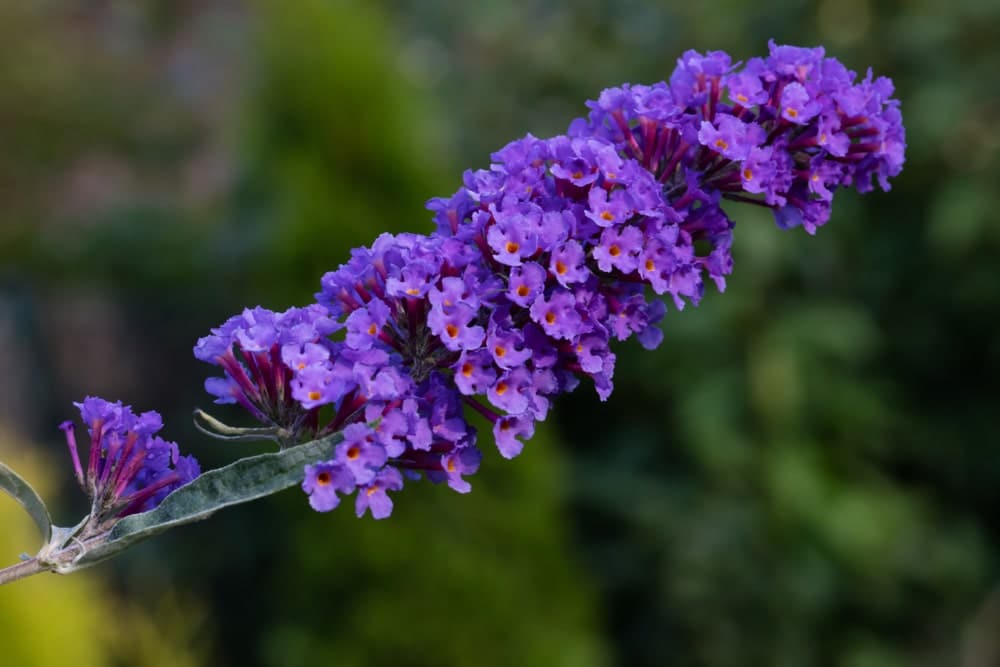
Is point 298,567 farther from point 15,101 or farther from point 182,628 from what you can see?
point 15,101

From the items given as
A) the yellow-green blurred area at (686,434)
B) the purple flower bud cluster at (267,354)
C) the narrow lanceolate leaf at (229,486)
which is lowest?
the narrow lanceolate leaf at (229,486)

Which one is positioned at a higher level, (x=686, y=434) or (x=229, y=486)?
(x=686, y=434)

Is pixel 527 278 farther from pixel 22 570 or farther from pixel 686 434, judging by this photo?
pixel 686 434

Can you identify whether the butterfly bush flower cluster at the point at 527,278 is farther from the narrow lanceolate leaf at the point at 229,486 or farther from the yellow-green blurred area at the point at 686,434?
the yellow-green blurred area at the point at 686,434

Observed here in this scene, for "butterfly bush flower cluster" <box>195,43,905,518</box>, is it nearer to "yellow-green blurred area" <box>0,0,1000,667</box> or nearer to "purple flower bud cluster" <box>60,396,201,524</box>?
"purple flower bud cluster" <box>60,396,201,524</box>

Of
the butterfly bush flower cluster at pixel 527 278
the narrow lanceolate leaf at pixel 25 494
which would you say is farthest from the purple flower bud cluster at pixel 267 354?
the narrow lanceolate leaf at pixel 25 494

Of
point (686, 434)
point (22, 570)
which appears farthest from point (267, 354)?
point (686, 434)
